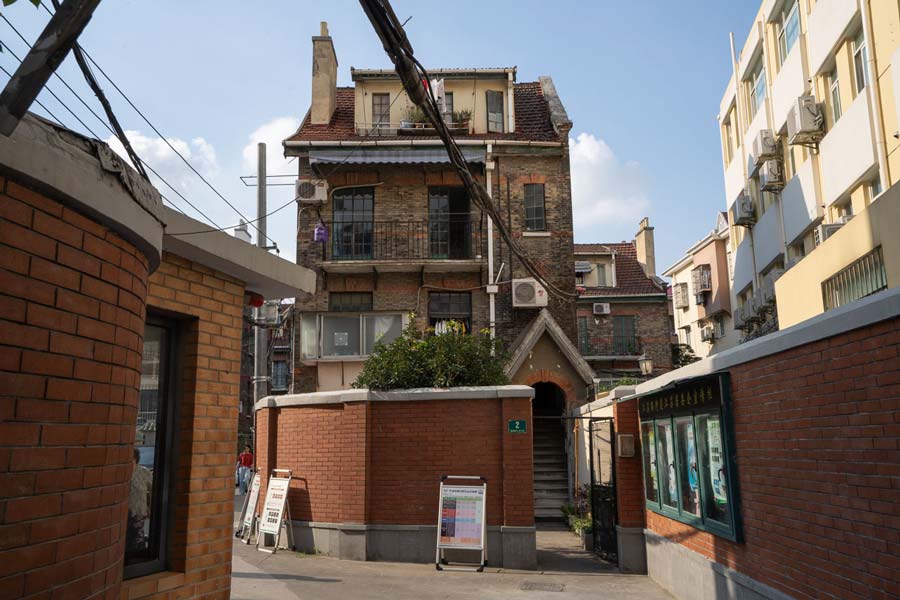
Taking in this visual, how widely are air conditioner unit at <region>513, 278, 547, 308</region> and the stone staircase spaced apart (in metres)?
3.56

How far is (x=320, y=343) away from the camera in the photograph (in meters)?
21.6

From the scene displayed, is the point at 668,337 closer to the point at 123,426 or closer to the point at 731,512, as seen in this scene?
the point at 731,512

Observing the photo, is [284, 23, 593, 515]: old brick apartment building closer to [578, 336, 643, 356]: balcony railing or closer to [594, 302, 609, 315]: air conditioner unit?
[578, 336, 643, 356]: balcony railing

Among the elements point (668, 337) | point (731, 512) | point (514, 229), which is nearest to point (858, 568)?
point (731, 512)

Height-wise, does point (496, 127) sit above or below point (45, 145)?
above

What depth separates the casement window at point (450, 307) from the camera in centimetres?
2206

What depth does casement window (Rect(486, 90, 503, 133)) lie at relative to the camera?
24.2m

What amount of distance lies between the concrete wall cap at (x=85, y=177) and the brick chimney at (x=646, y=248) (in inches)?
1579

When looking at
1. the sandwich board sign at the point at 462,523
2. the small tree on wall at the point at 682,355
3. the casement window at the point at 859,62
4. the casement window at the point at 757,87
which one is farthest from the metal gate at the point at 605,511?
the small tree on wall at the point at 682,355

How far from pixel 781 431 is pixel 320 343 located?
640 inches

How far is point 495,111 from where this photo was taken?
24406 mm

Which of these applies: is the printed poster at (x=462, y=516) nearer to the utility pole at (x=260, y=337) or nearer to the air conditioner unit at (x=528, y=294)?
the utility pole at (x=260, y=337)

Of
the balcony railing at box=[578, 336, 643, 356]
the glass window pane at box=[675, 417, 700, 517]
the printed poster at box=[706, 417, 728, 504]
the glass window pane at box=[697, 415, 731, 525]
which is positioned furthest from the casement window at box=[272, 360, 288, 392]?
the printed poster at box=[706, 417, 728, 504]

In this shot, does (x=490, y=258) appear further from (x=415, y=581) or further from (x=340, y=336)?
(x=415, y=581)
